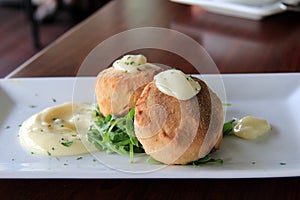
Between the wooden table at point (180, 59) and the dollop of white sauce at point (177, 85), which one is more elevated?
the dollop of white sauce at point (177, 85)

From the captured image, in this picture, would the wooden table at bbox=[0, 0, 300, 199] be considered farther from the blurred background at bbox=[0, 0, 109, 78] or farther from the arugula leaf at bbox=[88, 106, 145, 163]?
the blurred background at bbox=[0, 0, 109, 78]

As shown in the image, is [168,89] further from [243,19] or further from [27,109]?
[243,19]

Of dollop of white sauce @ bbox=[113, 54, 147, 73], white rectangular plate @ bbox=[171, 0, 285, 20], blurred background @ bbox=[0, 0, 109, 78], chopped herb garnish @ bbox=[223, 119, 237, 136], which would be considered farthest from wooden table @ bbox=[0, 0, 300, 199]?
blurred background @ bbox=[0, 0, 109, 78]

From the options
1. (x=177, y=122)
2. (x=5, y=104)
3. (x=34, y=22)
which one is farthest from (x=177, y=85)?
(x=34, y=22)

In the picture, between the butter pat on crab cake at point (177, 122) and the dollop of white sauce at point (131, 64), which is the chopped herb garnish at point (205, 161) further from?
the dollop of white sauce at point (131, 64)

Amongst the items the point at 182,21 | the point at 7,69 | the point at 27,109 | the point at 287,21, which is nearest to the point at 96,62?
the point at 27,109

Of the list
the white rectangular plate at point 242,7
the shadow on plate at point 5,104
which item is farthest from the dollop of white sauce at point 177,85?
the white rectangular plate at point 242,7
